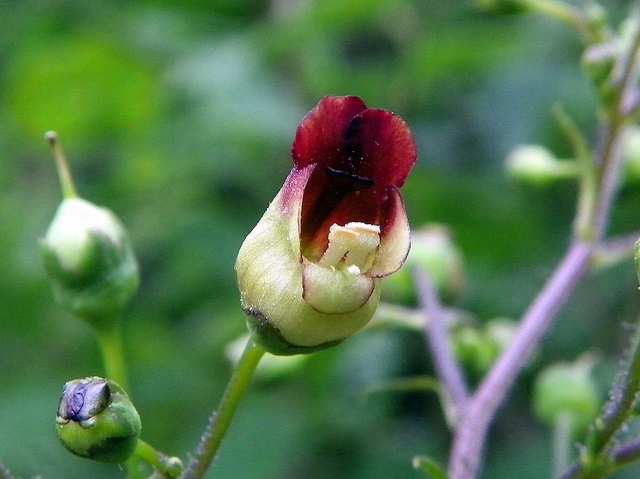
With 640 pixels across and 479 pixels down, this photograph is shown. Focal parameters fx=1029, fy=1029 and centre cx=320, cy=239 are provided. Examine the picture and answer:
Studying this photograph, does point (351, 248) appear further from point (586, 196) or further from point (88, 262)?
point (586, 196)

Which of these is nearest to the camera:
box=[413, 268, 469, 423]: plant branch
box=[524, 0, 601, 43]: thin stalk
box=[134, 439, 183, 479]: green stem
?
box=[134, 439, 183, 479]: green stem

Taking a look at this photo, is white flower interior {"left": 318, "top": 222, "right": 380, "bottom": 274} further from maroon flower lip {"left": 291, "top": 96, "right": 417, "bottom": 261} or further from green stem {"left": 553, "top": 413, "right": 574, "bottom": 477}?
green stem {"left": 553, "top": 413, "right": 574, "bottom": 477}

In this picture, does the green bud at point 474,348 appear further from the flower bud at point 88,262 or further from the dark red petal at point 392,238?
the dark red petal at point 392,238

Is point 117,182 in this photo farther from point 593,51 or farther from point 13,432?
point 593,51

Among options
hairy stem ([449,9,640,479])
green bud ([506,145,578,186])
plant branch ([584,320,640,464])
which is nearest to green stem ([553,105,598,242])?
hairy stem ([449,9,640,479])

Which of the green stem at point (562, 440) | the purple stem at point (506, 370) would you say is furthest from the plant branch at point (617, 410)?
the green stem at point (562, 440)

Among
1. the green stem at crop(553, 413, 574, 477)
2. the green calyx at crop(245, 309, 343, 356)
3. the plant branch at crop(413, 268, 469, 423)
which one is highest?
the green calyx at crop(245, 309, 343, 356)

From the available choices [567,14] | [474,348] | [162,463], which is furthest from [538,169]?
[162,463]

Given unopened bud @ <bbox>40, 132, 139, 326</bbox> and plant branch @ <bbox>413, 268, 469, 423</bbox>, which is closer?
unopened bud @ <bbox>40, 132, 139, 326</bbox>
